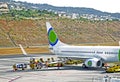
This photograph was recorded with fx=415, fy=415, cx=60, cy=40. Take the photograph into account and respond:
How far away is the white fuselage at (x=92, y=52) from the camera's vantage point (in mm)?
69081

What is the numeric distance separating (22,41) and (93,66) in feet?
305

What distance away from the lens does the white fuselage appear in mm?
69081

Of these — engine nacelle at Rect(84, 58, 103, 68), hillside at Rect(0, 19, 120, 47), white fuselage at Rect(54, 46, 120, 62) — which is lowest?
hillside at Rect(0, 19, 120, 47)

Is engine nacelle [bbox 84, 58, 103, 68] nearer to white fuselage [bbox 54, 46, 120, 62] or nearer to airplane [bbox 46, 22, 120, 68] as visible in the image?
airplane [bbox 46, 22, 120, 68]

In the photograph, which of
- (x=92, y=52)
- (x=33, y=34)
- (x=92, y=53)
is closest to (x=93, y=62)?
(x=92, y=53)

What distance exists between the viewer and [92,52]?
236 ft

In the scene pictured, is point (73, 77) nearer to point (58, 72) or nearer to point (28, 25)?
point (58, 72)

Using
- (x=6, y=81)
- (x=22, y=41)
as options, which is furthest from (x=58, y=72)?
(x=22, y=41)

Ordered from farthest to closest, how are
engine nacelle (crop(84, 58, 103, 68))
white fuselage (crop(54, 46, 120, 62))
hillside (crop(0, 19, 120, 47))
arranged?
1. hillside (crop(0, 19, 120, 47))
2. engine nacelle (crop(84, 58, 103, 68))
3. white fuselage (crop(54, 46, 120, 62))

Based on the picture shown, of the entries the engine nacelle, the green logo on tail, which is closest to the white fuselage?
the engine nacelle

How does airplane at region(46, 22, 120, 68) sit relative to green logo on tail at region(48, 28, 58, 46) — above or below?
below

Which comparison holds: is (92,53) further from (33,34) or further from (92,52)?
(33,34)

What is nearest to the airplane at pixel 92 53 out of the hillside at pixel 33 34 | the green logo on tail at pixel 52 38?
the green logo on tail at pixel 52 38

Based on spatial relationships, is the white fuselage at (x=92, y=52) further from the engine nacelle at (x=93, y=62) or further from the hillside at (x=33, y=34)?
the hillside at (x=33, y=34)
